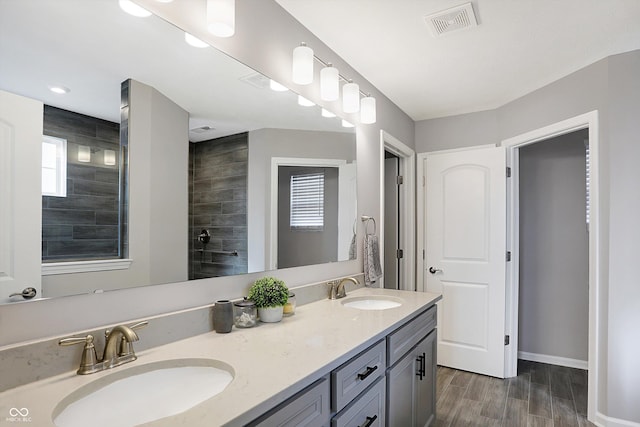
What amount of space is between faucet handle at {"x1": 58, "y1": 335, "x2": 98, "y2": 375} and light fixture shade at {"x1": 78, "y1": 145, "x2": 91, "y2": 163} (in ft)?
1.63

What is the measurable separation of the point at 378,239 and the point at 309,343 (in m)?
1.58

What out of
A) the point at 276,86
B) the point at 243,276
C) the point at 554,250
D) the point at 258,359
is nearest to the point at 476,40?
the point at 276,86

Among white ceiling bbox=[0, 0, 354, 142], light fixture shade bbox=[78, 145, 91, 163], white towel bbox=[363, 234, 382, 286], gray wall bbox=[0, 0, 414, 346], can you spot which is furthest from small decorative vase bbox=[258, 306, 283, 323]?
white towel bbox=[363, 234, 382, 286]

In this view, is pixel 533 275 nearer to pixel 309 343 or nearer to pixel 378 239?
pixel 378 239

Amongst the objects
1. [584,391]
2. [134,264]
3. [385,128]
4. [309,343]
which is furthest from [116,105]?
[584,391]

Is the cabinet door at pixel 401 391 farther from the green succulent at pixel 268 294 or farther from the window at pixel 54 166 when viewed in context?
the window at pixel 54 166

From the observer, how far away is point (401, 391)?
178 cm

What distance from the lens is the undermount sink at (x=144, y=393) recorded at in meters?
0.91

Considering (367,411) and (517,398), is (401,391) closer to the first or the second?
(367,411)

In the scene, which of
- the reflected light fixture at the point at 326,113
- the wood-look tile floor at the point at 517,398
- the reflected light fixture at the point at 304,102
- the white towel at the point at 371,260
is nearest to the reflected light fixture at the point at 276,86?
the reflected light fixture at the point at 304,102

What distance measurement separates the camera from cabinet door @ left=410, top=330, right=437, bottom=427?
202cm

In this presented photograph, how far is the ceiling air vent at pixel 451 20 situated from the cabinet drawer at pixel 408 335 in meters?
1.57

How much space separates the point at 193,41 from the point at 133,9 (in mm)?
237

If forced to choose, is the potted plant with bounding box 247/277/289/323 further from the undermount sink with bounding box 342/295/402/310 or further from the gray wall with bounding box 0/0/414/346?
the undermount sink with bounding box 342/295/402/310
